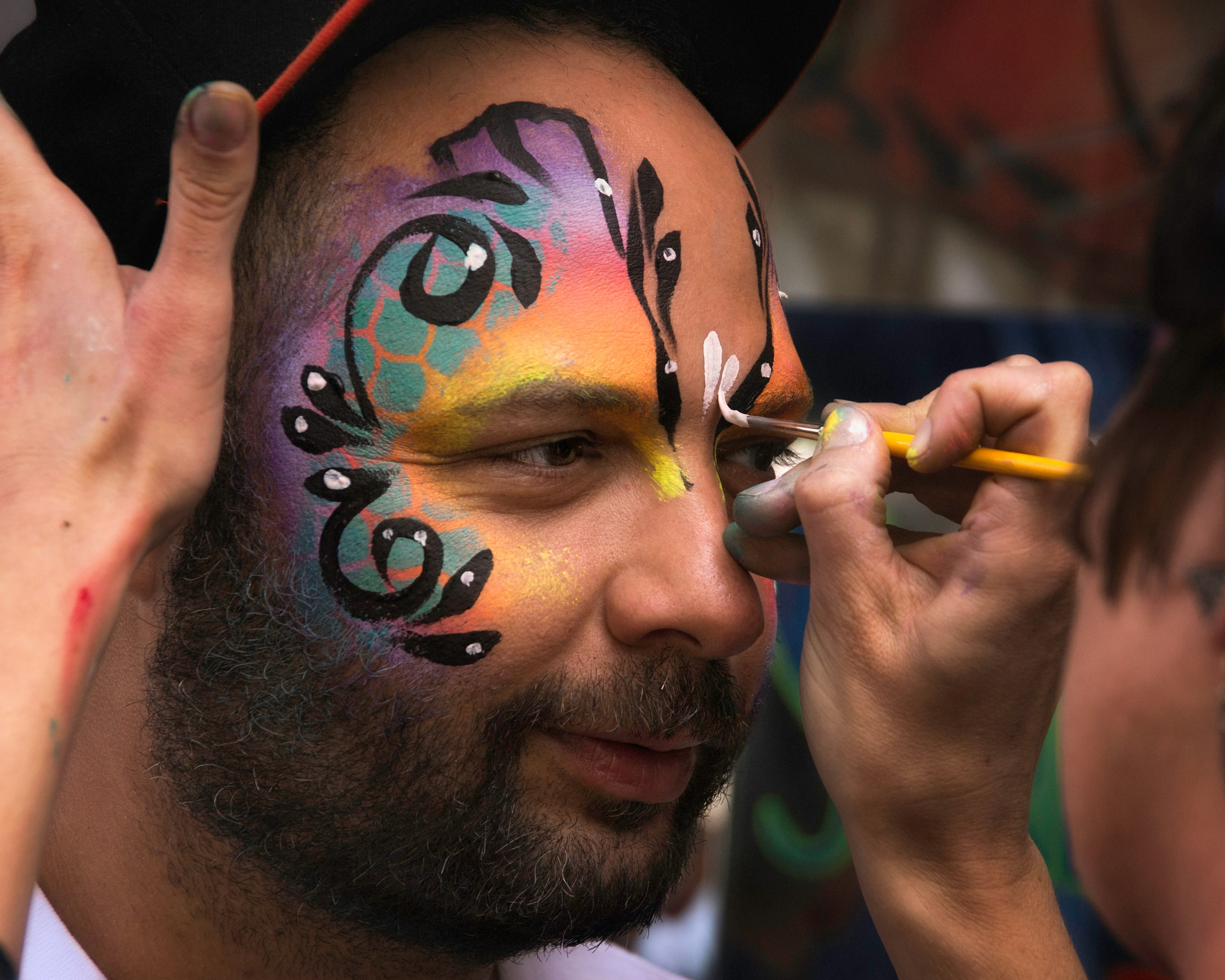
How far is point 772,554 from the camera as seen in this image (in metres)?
1.39

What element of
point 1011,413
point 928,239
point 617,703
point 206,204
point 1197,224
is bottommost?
point 928,239

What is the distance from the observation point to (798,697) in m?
3.58

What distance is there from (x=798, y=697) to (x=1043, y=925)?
7.26 ft

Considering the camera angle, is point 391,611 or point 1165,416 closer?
point 1165,416

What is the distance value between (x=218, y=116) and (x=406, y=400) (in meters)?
0.44

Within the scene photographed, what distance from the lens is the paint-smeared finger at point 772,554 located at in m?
1.39

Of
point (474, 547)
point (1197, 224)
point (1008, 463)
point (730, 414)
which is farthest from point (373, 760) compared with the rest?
point (1197, 224)

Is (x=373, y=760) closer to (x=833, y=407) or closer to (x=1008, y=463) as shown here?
(x=833, y=407)

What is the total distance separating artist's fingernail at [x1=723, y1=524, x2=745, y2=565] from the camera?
1.40 metres

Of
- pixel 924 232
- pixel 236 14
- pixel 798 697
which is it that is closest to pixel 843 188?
pixel 924 232

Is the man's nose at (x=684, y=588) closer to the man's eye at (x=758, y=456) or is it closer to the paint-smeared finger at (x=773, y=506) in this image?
the paint-smeared finger at (x=773, y=506)

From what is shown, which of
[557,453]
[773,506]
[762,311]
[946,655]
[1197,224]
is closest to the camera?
[1197,224]

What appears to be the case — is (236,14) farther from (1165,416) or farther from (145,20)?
(1165,416)

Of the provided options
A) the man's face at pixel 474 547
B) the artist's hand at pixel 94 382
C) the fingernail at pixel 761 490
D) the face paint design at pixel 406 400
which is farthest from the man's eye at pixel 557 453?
the artist's hand at pixel 94 382
